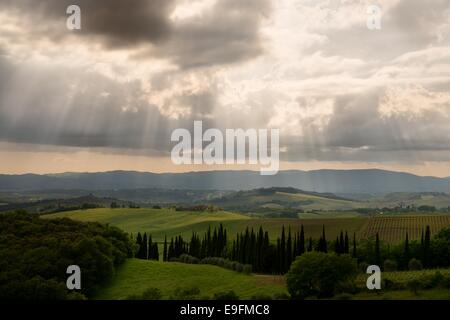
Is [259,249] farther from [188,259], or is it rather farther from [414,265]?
[414,265]

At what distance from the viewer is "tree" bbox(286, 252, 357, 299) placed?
76812mm

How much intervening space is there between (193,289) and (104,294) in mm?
22387

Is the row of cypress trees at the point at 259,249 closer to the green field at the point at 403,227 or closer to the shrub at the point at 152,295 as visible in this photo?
the shrub at the point at 152,295

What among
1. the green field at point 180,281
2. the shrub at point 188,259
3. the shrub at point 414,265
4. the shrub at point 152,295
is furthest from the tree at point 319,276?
the shrub at point 188,259

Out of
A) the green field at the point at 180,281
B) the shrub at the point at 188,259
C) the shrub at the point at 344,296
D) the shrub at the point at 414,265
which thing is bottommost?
the shrub at the point at 188,259

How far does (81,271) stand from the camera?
90.6m

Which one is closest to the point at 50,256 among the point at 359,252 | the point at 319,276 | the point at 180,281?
the point at 180,281

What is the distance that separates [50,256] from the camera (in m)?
89.9

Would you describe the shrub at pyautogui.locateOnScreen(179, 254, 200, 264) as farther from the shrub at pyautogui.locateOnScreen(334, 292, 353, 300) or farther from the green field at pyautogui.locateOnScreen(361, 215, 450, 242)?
the green field at pyautogui.locateOnScreen(361, 215, 450, 242)

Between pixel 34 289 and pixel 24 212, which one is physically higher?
pixel 24 212

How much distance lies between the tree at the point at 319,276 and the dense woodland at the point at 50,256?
1359 inches

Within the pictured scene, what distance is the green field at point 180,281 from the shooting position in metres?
87.6
